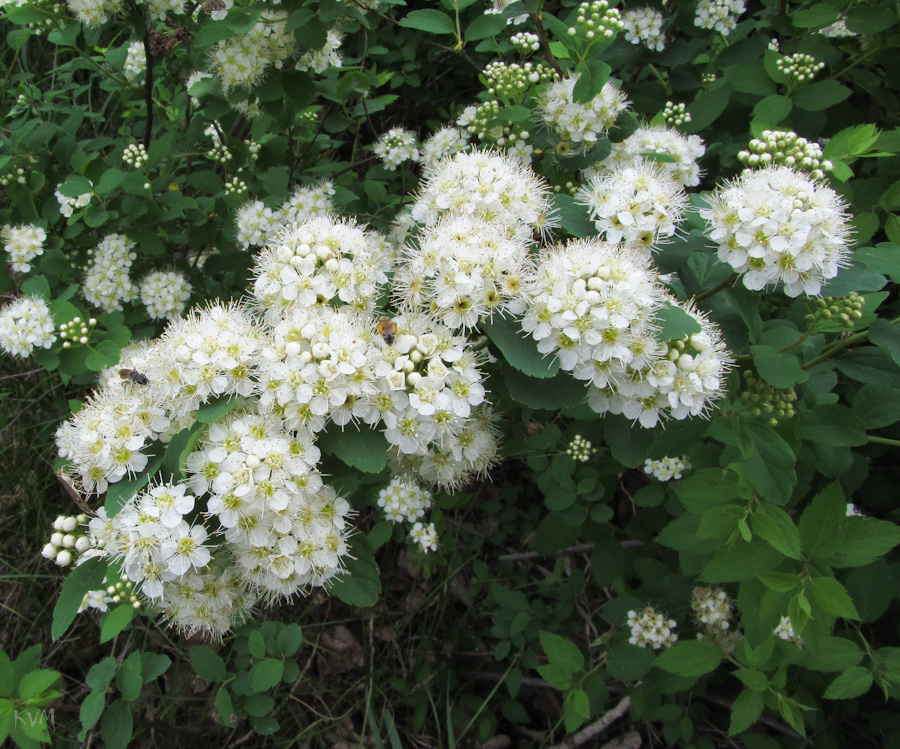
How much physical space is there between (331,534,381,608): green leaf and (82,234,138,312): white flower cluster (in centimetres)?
175

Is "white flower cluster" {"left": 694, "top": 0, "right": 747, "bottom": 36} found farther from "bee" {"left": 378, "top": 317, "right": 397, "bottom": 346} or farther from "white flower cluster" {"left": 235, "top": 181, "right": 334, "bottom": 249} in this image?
"bee" {"left": 378, "top": 317, "right": 397, "bottom": 346}

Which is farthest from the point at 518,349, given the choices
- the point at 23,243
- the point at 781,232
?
the point at 23,243

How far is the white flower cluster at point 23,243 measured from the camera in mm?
2697

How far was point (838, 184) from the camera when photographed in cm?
219

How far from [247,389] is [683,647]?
1639mm

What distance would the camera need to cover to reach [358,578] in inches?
68.6

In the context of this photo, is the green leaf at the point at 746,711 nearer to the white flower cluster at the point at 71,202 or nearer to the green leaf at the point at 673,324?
the green leaf at the point at 673,324

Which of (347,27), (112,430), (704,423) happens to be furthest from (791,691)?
(347,27)

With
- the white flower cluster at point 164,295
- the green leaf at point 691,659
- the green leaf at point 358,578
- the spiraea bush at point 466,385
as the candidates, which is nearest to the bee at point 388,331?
the spiraea bush at point 466,385

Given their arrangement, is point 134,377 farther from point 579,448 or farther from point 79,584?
point 579,448

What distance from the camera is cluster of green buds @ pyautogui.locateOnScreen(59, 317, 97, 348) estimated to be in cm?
230

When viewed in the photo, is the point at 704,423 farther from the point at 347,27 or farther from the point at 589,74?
the point at 347,27

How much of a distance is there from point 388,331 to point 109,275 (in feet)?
6.24

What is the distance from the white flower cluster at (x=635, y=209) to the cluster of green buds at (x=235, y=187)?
1803mm
